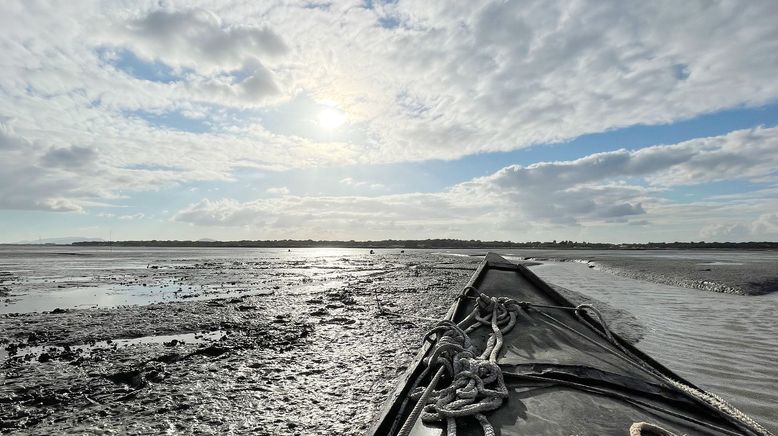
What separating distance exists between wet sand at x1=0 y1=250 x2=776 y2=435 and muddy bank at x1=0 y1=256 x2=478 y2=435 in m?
0.02

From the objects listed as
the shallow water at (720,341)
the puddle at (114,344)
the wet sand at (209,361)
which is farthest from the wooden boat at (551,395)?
the puddle at (114,344)

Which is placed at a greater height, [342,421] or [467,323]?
[467,323]

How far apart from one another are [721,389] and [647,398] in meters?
3.12

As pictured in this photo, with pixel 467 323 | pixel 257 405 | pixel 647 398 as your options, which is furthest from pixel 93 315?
pixel 647 398

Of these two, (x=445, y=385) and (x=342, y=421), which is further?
(x=342, y=421)

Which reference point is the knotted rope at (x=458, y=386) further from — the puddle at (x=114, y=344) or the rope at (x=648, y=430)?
the puddle at (x=114, y=344)

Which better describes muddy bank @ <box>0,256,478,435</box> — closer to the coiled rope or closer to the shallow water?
the coiled rope

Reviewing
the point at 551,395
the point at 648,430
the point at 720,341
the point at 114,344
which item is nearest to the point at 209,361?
the point at 114,344

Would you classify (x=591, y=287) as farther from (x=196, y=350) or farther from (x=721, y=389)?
(x=196, y=350)

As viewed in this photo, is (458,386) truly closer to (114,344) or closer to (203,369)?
(203,369)

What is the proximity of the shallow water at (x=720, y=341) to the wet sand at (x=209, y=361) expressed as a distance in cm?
61

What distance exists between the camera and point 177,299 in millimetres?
13273

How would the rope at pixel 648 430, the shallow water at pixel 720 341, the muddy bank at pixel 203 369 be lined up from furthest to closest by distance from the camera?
the shallow water at pixel 720 341 < the muddy bank at pixel 203 369 < the rope at pixel 648 430

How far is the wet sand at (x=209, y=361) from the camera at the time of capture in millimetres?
4418
